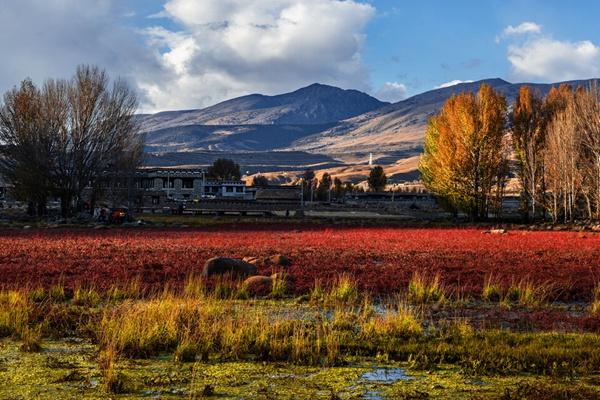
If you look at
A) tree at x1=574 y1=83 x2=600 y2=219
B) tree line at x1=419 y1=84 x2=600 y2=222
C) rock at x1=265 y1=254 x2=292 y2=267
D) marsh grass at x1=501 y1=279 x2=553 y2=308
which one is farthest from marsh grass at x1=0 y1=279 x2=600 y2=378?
tree line at x1=419 y1=84 x2=600 y2=222

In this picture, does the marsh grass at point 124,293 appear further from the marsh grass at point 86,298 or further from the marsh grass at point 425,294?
the marsh grass at point 425,294

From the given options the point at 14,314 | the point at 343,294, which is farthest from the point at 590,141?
the point at 14,314

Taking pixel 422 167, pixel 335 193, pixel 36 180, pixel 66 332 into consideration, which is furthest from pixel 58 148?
pixel 335 193

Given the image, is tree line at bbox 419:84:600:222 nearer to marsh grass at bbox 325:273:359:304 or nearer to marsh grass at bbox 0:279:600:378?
marsh grass at bbox 325:273:359:304

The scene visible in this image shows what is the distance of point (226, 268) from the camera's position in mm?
22453

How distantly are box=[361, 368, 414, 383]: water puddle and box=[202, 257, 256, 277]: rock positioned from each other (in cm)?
1170

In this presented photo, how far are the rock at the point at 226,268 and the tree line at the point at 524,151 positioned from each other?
48050mm

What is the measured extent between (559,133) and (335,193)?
10612 centimetres

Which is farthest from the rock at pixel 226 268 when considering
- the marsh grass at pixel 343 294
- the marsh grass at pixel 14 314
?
the marsh grass at pixel 14 314

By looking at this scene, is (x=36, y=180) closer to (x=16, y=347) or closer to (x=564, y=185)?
(x=564, y=185)

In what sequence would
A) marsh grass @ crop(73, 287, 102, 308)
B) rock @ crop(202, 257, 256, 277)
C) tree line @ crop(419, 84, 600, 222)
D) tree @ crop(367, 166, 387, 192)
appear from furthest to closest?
tree @ crop(367, 166, 387, 192) < tree line @ crop(419, 84, 600, 222) < rock @ crop(202, 257, 256, 277) < marsh grass @ crop(73, 287, 102, 308)

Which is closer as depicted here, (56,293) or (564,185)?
(56,293)

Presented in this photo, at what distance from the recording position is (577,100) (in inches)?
2689

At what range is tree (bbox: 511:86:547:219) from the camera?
69562 mm
